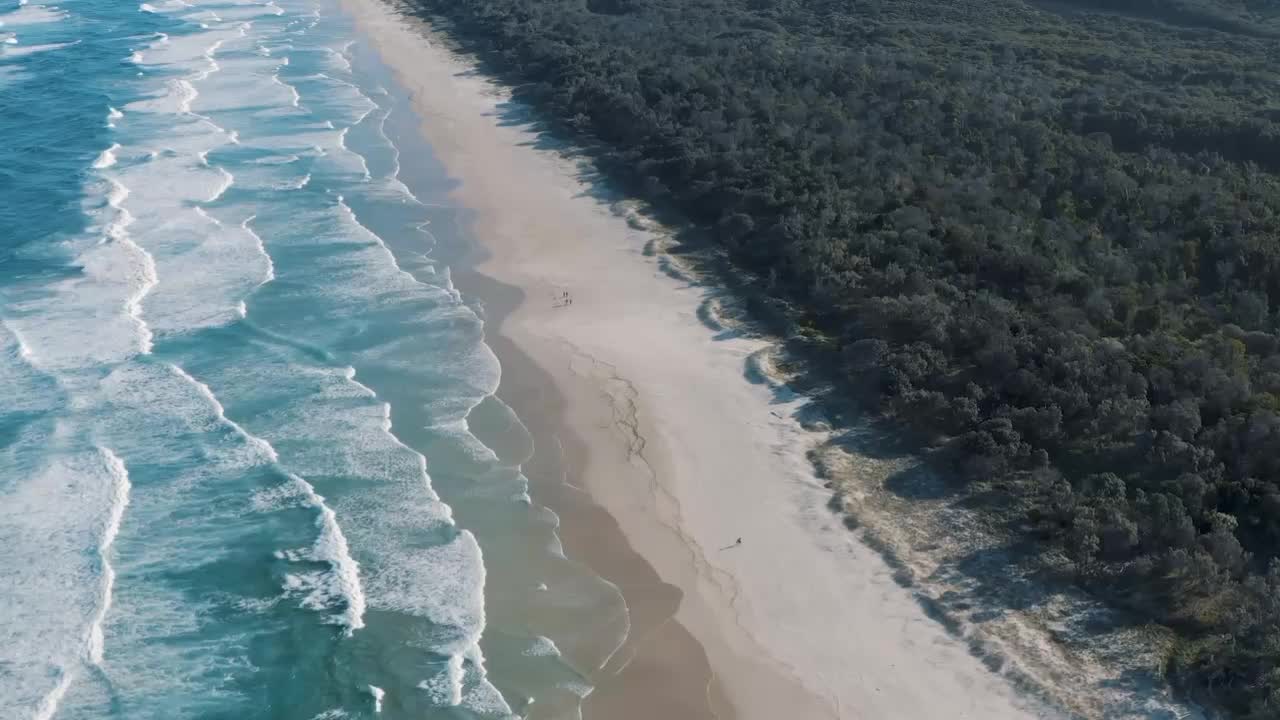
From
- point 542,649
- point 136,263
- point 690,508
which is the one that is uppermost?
point 690,508

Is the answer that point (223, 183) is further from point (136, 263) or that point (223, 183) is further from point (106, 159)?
point (136, 263)

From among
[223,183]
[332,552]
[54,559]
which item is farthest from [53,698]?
[223,183]

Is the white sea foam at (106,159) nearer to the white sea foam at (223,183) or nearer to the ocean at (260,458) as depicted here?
the ocean at (260,458)

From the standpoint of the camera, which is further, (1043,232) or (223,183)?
(223,183)

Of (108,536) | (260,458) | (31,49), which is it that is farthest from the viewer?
(31,49)

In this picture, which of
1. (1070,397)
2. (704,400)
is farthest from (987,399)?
(704,400)

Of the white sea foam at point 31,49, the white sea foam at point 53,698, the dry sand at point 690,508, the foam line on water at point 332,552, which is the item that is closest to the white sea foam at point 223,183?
the dry sand at point 690,508

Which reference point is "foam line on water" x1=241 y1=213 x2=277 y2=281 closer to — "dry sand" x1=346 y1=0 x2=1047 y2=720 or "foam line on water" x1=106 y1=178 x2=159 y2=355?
"foam line on water" x1=106 y1=178 x2=159 y2=355
